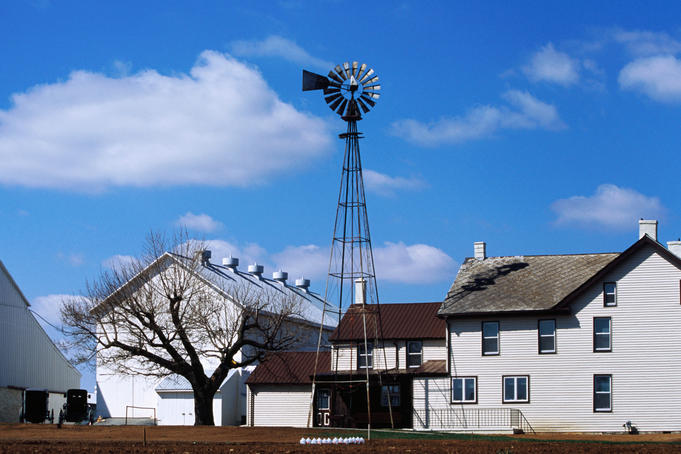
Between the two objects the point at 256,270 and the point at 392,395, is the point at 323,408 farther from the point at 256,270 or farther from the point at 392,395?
the point at 256,270

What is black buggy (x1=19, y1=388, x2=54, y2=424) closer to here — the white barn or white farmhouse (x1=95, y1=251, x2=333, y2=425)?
the white barn

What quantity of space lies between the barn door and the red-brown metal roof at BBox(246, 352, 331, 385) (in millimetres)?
1100

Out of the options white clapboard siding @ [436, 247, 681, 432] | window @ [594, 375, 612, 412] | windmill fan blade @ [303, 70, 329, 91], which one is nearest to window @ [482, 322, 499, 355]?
white clapboard siding @ [436, 247, 681, 432]

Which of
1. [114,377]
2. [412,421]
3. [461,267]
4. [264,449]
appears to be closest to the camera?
[264,449]

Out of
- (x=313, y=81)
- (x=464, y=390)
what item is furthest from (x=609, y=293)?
(x=313, y=81)

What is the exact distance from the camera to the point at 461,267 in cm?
5266

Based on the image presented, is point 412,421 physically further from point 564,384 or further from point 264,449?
point 264,449

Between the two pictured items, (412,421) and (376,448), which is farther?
(412,421)

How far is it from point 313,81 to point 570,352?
726 inches

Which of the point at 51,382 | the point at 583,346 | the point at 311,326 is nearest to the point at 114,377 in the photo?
the point at 51,382

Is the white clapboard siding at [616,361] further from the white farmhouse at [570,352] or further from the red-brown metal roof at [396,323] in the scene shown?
the red-brown metal roof at [396,323]

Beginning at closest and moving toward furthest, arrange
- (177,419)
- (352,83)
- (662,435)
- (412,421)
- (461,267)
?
(662,435) → (352,83) → (412,421) → (461,267) → (177,419)

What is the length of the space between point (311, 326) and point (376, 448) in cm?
3764

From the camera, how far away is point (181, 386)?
58469 mm
